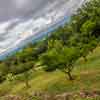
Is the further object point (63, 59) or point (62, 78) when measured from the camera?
point (62, 78)

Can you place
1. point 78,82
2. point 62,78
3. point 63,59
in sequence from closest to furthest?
point 78,82
point 63,59
point 62,78

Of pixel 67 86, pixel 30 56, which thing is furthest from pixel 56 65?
pixel 30 56

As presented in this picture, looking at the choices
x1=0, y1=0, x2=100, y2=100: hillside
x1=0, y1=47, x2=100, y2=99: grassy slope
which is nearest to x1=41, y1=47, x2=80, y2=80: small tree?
x1=0, y1=0, x2=100, y2=100: hillside

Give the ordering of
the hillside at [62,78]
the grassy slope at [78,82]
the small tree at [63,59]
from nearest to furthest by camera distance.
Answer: the hillside at [62,78] < the grassy slope at [78,82] < the small tree at [63,59]

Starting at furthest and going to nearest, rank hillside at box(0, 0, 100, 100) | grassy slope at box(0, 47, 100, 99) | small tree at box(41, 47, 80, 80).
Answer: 1. small tree at box(41, 47, 80, 80)
2. grassy slope at box(0, 47, 100, 99)
3. hillside at box(0, 0, 100, 100)

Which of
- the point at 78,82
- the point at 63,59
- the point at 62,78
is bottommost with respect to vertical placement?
the point at 78,82

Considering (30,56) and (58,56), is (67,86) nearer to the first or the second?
(58,56)

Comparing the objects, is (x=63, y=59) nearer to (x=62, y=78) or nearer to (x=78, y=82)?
(x=78, y=82)

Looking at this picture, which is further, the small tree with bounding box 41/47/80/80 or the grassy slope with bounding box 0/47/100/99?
the small tree with bounding box 41/47/80/80

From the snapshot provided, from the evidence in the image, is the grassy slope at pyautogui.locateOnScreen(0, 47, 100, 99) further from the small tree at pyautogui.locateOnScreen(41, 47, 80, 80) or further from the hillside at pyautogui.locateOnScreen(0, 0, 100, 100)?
the small tree at pyautogui.locateOnScreen(41, 47, 80, 80)

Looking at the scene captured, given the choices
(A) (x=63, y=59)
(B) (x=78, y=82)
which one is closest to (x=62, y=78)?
(A) (x=63, y=59)

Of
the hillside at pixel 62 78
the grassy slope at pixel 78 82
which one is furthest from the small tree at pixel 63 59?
the grassy slope at pixel 78 82

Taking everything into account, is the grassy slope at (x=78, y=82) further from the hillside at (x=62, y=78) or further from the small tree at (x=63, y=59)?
the small tree at (x=63, y=59)

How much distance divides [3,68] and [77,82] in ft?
233
